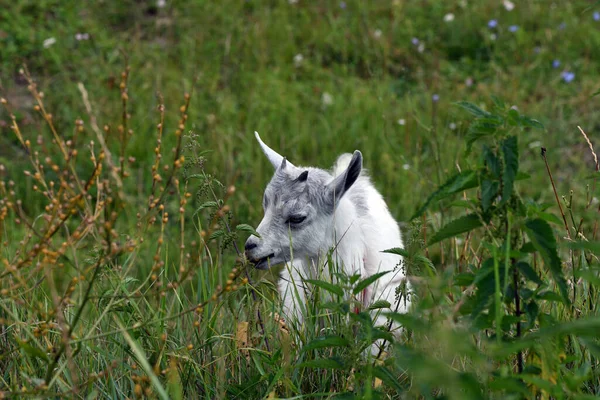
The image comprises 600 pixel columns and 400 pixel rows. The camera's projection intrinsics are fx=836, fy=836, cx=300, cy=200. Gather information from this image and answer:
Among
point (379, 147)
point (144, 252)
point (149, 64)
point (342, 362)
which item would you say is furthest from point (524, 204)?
point (149, 64)

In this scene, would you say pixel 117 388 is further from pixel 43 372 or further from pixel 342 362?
pixel 342 362

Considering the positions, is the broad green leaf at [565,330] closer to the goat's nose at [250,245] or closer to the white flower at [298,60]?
the goat's nose at [250,245]

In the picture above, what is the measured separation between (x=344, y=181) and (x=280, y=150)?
2637 mm

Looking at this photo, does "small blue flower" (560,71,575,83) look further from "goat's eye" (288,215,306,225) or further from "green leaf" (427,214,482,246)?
"green leaf" (427,214,482,246)

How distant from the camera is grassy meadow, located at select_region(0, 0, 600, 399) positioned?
2697 millimetres

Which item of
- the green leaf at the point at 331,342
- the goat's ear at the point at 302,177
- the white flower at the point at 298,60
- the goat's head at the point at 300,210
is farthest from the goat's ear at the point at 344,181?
the white flower at the point at 298,60

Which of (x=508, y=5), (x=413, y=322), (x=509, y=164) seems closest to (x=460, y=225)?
(x=509, y=164)

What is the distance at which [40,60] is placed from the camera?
25.5ft

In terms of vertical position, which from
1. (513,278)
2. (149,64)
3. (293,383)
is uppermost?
(149,64)

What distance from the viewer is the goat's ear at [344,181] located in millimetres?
3973

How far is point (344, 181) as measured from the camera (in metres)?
4.02

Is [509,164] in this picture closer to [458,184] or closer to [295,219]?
[458,184]

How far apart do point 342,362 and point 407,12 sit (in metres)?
6.55

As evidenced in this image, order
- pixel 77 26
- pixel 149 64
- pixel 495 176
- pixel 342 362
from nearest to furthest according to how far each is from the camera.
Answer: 1. pixel 495 176
2. pixel 342 362
3. pixel 149 64
4. pixel 77 26
